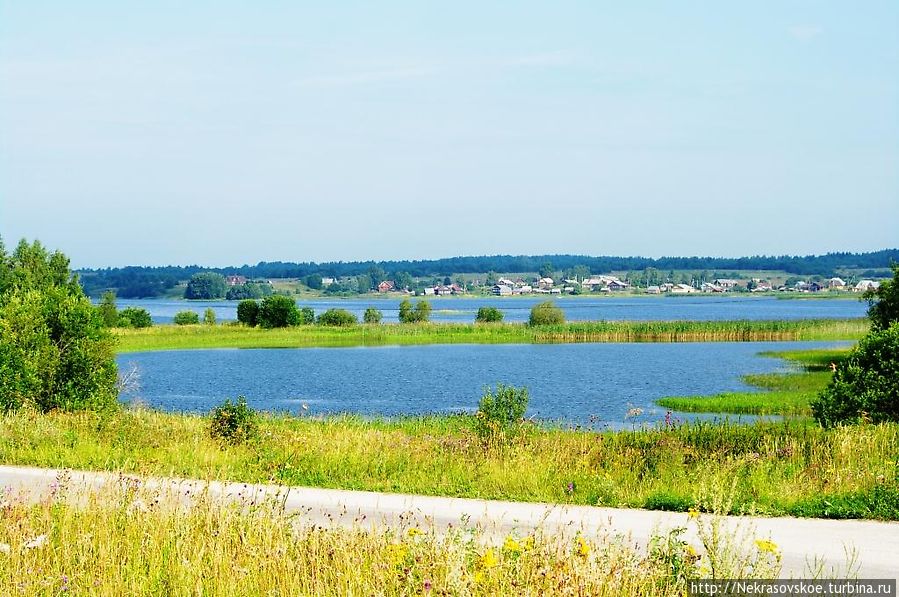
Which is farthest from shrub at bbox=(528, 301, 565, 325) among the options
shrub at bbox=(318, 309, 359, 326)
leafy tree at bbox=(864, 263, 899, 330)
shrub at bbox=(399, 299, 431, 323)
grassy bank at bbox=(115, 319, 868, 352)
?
leafy tree at bbox=(864, 263, 899, 330)

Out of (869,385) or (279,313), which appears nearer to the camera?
(869,385)

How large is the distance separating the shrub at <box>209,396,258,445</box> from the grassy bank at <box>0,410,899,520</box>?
11.9 inches

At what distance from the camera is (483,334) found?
274ft

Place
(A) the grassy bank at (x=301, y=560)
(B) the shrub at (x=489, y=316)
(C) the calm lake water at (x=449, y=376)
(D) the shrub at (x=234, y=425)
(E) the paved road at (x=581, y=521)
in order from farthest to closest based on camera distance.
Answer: (B) the shrub at (x=489, y=316) < (C) the calm lake water at (x=449, y=376) < (D) the shrub at (x=234, y=425) < (E) the paved road at (x=581, y=521) < (A) the grassy bank at (x=301, y=560)

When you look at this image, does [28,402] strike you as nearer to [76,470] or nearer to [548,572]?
[76,470]

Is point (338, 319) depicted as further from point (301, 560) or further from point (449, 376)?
point (301, 560)

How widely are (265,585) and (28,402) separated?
53.8 feet

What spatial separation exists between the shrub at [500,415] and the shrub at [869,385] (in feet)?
21.5

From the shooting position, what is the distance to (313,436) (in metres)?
18.5

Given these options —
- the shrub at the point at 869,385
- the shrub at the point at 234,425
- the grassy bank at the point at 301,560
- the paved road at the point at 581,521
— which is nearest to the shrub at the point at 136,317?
the shrub at the point at 234,425

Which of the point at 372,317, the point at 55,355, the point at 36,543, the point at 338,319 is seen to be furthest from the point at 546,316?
the point at 36,543

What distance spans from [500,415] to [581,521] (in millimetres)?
11100

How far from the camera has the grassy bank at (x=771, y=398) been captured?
36.8 metres

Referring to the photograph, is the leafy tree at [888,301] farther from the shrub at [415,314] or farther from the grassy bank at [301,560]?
the shrub at [415,314]
